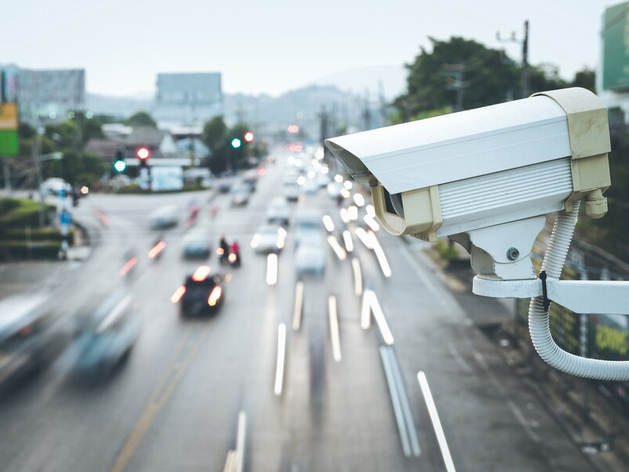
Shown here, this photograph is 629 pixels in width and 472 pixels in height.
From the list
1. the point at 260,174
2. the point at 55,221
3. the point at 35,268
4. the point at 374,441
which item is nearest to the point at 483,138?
the point at 374,441

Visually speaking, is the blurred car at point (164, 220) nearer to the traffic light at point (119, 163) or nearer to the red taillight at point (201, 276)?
the red taillight at point (201, 276)

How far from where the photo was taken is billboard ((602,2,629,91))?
131 ft

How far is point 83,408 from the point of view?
52.7ft

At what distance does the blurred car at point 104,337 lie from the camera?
1945 centimetres

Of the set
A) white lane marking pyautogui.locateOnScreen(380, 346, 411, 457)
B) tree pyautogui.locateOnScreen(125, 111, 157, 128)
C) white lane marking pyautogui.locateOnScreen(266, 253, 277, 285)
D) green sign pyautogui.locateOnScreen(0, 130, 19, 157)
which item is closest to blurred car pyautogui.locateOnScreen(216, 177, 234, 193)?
green sign pyautogui.locateOnScreen(0, 130, 19, 157)

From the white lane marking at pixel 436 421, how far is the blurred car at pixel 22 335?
10011 millimetres

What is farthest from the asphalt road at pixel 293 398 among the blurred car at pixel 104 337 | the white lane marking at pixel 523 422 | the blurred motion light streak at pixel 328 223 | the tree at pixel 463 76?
the tree at pixel 463 76

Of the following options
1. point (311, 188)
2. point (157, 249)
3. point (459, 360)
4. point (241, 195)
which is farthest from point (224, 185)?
point (459, 360)

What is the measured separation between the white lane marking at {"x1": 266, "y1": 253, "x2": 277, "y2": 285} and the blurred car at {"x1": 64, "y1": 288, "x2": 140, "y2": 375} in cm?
605

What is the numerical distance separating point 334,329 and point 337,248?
16015 millimetres

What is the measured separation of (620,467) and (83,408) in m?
11.0

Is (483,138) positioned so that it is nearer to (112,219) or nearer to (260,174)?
(112,219)

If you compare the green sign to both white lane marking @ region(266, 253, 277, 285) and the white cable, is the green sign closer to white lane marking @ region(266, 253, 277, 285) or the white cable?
white lane marking @ region(266, 253, 277, 285)

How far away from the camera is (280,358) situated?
19734 mm
